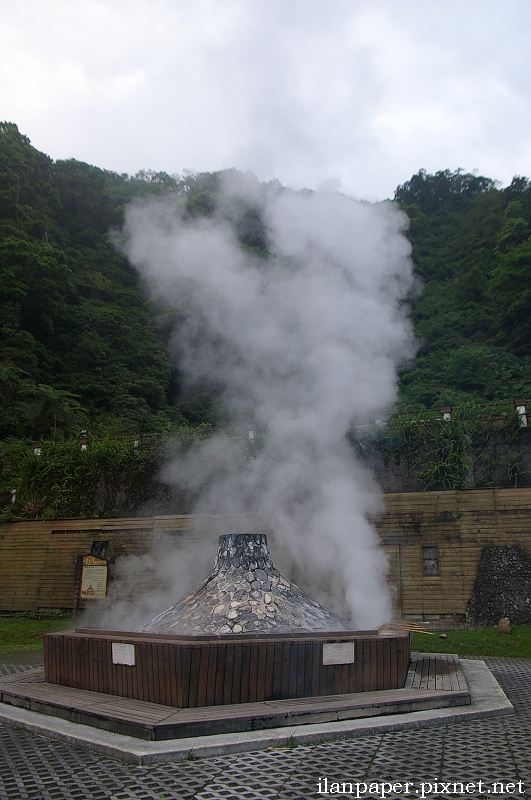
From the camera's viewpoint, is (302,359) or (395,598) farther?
(302,359)

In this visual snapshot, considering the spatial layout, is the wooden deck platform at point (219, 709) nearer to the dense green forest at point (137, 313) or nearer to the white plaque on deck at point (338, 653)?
the white plaque on deck at point (338, 653)

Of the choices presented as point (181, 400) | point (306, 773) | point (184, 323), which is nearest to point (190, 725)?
point (306, 773)

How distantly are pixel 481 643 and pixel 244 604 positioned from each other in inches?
240

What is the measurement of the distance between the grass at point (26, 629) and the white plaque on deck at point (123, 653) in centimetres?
649

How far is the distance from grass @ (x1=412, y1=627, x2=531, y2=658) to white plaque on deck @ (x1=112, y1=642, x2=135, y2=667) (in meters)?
6.32

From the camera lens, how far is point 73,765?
3.88 m

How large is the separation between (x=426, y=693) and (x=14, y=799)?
3693 mm

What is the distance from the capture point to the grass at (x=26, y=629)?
11.7 meters

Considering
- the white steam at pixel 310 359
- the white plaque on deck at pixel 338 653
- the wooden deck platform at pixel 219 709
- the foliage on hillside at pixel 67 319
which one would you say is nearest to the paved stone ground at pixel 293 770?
the wooden deck platform at pixel 219 709

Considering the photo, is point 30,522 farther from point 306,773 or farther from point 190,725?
point 306,773

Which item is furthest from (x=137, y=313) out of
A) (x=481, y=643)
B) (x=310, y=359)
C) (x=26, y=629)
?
(x=481, y=643)

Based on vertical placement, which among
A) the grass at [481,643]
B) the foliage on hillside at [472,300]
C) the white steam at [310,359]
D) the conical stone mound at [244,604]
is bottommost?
the grass at [481,643]

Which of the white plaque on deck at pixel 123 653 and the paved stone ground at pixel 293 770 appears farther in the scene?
the white plaque on deck at pixel 123 653

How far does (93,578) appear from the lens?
12867mm
